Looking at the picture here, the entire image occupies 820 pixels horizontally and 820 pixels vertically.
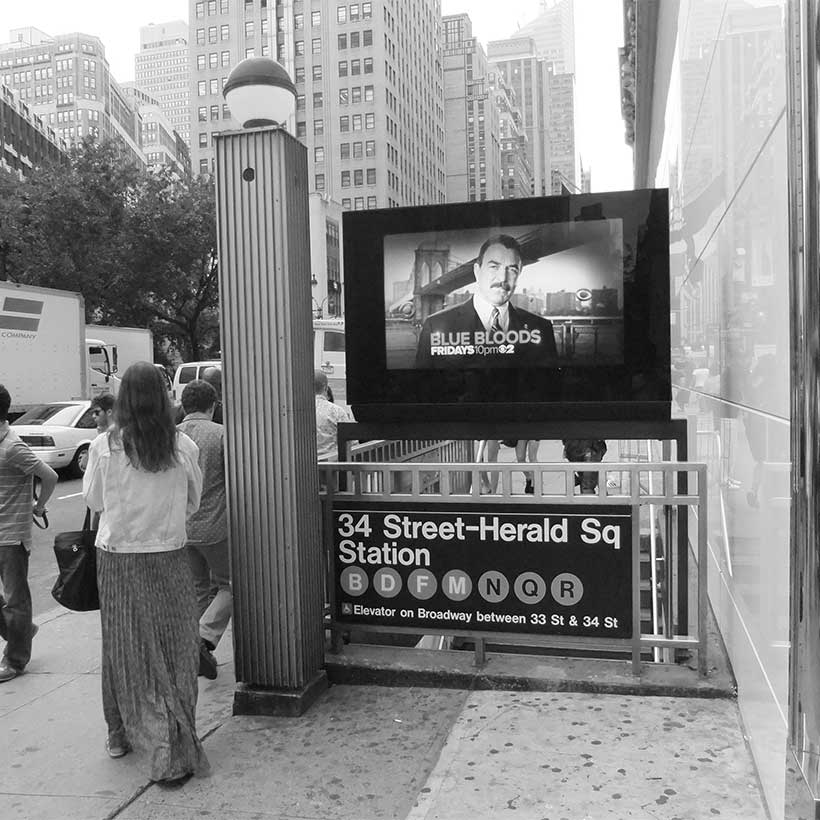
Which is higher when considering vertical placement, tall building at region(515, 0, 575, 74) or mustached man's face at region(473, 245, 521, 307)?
A: tall building at region(515, 0, 575, 74)

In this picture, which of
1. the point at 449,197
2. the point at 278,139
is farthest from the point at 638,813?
the point at 449,197

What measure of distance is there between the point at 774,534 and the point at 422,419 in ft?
8.27

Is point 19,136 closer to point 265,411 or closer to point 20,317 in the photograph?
point 20,317

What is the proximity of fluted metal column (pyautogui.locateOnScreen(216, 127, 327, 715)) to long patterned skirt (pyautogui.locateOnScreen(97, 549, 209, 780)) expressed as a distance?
0.60 meters

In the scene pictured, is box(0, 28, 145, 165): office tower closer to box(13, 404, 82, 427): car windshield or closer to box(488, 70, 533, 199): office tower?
box(488, 70, 533, 199): office tower

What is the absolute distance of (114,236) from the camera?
111 feet

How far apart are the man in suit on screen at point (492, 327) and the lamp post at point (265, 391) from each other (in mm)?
959

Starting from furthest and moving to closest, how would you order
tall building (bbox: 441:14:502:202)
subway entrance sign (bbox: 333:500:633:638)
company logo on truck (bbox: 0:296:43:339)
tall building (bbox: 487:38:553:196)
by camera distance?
tall building (bbox: 487:38:553:196) → tall building (bbox: 441:14:502:202) → company logo on truck (bbox: 0:296:43:339) → subway entrance sign (bbox: 333:500:633:638)

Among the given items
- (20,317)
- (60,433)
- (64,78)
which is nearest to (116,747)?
(60,433)

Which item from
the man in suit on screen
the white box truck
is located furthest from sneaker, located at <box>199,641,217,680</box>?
the white box truck

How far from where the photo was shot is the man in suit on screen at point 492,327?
15.9 feet

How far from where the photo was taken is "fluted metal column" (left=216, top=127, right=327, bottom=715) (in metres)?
4.34

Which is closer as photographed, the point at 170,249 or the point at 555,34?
the point at 170,249

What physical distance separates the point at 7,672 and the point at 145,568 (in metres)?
2.15
